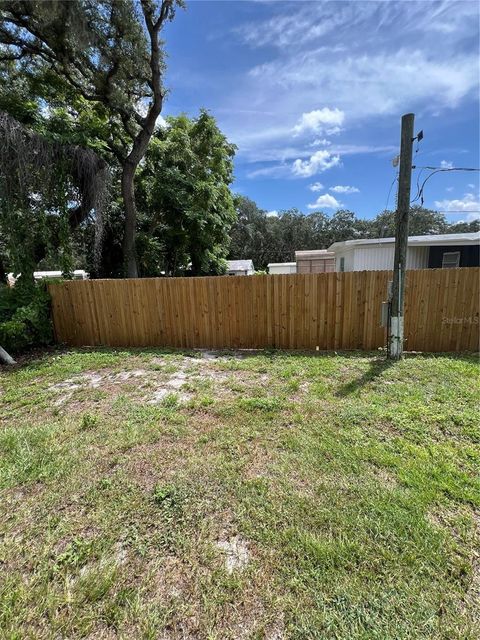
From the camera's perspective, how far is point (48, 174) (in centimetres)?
612

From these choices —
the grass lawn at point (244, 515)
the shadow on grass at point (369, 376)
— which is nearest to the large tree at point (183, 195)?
the shadow on grass at point (369, 376)

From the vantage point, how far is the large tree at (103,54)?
688cm

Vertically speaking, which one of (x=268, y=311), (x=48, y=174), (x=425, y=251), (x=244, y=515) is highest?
(x=48, y=174)

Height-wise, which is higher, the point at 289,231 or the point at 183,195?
the point at 289,231

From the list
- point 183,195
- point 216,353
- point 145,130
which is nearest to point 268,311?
point 216,353

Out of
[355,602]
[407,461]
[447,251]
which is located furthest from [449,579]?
[447,251]

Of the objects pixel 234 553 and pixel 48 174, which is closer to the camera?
pixel 234 553

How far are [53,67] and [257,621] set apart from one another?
12.6 m

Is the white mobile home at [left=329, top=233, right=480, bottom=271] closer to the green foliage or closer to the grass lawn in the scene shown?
the grass lawn

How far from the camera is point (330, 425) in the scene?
2.87 m

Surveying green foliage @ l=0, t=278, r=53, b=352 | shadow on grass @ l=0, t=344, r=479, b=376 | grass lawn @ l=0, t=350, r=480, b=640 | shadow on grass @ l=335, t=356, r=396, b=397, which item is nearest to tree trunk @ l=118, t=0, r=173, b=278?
green foliage @ l=0, t=278, r=53, b=352

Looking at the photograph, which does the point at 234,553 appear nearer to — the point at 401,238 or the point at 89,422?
the point at 89,422

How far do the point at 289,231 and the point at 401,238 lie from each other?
35686mm

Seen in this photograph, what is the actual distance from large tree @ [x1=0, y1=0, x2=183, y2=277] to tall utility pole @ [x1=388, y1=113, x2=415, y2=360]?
22.8 ft
